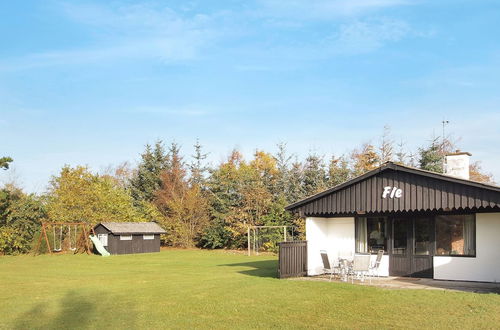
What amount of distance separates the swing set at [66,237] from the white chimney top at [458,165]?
2560 cm

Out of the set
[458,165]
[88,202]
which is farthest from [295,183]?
[458,165]

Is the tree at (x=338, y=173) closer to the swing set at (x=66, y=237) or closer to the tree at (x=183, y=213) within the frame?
the tree at (x=183, y=213)

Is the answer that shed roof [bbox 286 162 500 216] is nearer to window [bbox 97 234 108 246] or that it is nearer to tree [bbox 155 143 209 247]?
window [bbox 97 234 108 246]

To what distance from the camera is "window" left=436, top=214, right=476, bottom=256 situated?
15.6m

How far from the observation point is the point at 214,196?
42875mm

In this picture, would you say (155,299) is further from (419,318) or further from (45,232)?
(45,232)

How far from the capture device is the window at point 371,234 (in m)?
17.4

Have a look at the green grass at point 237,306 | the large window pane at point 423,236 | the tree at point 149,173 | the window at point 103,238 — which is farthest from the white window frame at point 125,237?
the large window pane at point 423,236

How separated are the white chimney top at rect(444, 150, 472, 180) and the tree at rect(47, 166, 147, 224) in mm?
29818

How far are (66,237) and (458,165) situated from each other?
1136 inches

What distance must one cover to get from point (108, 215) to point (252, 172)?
1242cm

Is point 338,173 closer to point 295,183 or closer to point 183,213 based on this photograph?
point 295,183

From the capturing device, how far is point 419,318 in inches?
388

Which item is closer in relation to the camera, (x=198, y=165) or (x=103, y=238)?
(x=103, y=238)
